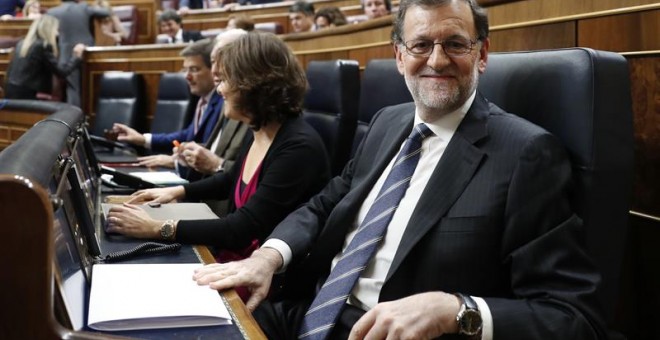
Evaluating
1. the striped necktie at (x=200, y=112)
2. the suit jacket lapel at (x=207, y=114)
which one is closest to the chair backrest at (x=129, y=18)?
the striped necktie at (x=200, y=112)

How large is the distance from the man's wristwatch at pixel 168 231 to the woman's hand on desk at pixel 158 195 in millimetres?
223

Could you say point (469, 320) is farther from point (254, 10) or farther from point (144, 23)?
point (144, 23)

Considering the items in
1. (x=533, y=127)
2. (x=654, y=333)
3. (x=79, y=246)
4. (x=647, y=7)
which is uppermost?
(x=647, y=7)

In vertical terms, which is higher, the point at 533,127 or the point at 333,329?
the point at 533,127

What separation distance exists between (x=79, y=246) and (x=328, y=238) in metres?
0.29

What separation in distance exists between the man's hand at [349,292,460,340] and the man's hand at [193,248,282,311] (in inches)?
6.1

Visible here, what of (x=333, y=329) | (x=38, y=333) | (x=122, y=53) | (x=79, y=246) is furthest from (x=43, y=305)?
(x=122, y=53)

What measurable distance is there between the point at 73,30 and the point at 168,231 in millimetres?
2907

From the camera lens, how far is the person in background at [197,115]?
176 centimetres

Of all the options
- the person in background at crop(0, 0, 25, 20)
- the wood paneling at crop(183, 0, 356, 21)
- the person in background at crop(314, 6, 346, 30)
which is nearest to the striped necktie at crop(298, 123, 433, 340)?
the person in background at crop(314, 6, 346, 30)

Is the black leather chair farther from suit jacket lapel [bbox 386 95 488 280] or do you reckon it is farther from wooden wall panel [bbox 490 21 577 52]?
wooden wall panel [bbox 490 21 577 52]

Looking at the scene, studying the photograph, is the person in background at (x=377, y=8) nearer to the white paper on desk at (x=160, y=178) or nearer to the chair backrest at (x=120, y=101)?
the chair backrest at (x=120, y=101)

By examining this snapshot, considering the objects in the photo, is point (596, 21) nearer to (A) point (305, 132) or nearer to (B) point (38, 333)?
(A) point (305, 132)

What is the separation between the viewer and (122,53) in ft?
10.9
